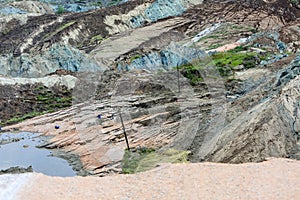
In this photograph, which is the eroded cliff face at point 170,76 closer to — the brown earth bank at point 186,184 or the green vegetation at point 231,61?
the green vegetation at point 231,61

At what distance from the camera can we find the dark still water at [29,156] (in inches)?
539

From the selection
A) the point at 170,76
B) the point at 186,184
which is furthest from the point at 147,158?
the point at 170,76

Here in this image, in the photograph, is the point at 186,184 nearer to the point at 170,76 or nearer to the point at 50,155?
the point at 50,155

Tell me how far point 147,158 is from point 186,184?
311cm

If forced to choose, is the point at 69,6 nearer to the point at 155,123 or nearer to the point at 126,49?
the point at 126,49

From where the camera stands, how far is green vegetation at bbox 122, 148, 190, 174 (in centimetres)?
1119

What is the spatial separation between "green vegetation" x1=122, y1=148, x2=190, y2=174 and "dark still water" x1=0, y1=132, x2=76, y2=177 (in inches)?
70.6

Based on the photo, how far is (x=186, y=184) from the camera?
29.9 feet

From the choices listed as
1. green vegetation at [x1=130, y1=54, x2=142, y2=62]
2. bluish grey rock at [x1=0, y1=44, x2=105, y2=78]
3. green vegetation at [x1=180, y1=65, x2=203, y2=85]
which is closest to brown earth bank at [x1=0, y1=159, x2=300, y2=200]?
green vegetation at [x1=180, y1=65, x2=203, y2=85]

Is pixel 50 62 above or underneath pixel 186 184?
above

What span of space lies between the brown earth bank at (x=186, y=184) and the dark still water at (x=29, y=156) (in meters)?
3.38

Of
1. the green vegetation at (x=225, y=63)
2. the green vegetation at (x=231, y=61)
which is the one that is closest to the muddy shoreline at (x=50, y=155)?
the green vegetation at (x=225, y=63)

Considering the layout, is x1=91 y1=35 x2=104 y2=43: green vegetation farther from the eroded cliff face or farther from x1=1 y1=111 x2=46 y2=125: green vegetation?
x1=1 y1=111 x2=46 y2=125: green vegetation

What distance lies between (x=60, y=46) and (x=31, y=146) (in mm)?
14441
